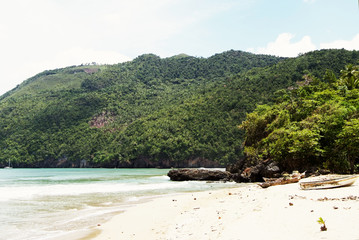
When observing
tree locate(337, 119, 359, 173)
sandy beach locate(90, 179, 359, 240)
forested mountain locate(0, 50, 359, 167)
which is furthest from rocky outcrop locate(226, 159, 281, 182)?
forested mountain locate(0, 50, 359, 167)

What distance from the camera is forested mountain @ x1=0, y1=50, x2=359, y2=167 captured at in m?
89.2

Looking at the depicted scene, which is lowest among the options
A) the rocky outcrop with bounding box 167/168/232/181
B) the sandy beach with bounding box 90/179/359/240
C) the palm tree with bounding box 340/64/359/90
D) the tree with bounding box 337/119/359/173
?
the rocky outcrop with bounding box 167/168/232/181

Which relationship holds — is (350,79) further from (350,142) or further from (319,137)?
(350,142)

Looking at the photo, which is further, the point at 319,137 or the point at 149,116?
the point at 149,116

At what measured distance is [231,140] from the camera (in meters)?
87.4

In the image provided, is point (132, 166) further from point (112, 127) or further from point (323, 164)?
point (323, 164)

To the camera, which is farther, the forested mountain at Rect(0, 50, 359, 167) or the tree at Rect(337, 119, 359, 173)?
the forested mountain at Rect(0, 50, 359, 167)

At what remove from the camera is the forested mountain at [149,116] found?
8919 centimetres

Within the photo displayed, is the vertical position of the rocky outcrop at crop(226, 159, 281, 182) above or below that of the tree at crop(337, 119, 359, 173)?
below

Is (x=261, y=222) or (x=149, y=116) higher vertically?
(x=149, y=116)

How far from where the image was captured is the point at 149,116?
111250 millimetres

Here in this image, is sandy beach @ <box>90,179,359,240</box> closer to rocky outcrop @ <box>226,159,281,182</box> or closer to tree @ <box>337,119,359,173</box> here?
tree @ <box>337,119,359,173</box>

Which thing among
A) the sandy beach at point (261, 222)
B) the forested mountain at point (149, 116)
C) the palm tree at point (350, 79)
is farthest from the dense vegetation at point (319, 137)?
the forested mountain at point (149, 116)

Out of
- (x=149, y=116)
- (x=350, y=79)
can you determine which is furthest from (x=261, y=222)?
(x=149, y=116)
